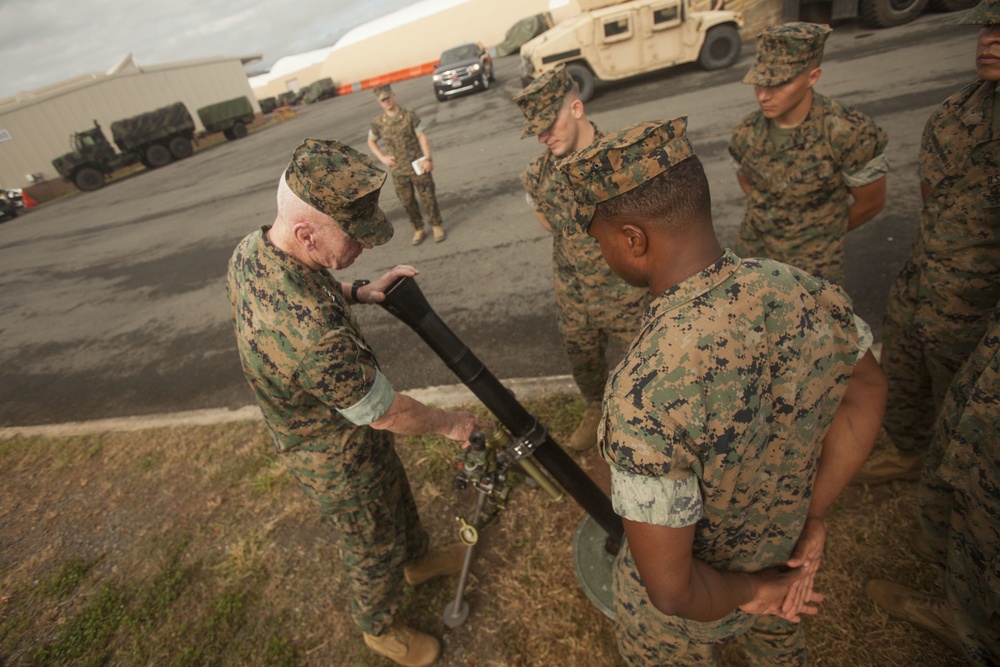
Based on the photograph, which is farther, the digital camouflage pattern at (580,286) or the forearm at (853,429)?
the digital camouflage pattern at (580,286)

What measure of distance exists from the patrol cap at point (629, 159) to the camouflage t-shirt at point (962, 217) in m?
1.85

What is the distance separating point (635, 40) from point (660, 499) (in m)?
12.7

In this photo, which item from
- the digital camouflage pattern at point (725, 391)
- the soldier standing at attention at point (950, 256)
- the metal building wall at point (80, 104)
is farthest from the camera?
the metal building wall at point (80, 104)

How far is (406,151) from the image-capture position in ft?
22.6

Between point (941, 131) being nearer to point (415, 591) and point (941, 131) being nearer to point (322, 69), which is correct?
point (415, 591)

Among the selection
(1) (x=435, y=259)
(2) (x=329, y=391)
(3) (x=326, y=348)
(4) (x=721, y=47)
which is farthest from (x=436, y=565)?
(4) (x=721, y=47)

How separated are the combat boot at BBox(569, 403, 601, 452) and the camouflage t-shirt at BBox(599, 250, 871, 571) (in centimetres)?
214

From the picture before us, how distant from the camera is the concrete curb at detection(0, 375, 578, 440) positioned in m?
4.05

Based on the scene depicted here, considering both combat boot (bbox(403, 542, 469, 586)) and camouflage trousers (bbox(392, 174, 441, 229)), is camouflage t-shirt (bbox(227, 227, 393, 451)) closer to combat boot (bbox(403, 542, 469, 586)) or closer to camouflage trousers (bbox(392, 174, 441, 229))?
combat boot (bbox(403, 542, 469, 586))

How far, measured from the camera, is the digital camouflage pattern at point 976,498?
168 cm

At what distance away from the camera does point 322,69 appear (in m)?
37.8

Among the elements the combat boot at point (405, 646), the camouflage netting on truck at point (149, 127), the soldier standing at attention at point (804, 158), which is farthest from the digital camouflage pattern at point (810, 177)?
the camouflage netting on truck at point (149, 127)

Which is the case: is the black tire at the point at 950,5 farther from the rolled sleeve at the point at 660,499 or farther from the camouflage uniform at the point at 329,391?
the rolled sleeve at the point at 660,499

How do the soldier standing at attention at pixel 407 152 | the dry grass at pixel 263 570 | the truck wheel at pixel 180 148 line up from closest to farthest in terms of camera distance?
1. the dry grass at pixel 263 570
2. the soldier standing at attention at pixel 407 152
3. the truck wheel at pixel 180 148
